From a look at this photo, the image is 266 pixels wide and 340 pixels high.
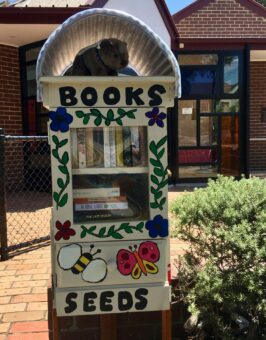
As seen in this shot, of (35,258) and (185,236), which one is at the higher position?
(185,236)

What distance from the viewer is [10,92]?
29.9ft

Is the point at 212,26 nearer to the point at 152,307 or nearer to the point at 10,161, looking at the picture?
the point at 10,161

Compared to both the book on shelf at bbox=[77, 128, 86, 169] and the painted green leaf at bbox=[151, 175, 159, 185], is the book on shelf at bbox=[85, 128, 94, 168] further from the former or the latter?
the painted green leaf at bbox=[151, 175, 159, 185]

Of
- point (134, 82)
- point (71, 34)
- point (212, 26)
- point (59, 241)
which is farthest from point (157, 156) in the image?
point (212, 26)

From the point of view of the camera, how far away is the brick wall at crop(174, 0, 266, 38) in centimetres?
1031

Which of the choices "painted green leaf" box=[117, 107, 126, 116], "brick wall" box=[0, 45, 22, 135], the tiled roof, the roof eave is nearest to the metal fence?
"brick wall" box=[0, 45, 22, 135]

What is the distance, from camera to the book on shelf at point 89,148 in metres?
2.49

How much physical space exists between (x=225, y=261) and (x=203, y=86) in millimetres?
7379

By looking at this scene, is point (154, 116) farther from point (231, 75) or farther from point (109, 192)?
point (231, 75)

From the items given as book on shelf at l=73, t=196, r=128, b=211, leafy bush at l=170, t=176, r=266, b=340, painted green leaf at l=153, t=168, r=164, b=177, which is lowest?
leafy bush at l=170, t=176, r=266, b=340

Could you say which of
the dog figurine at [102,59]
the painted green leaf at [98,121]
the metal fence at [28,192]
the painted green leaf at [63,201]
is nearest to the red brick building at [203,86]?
the metal fence at [28,192]

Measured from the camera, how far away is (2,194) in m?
4.72

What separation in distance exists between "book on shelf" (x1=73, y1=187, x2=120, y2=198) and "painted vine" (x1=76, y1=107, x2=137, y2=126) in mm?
380

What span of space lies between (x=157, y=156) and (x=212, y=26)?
28.5ft
